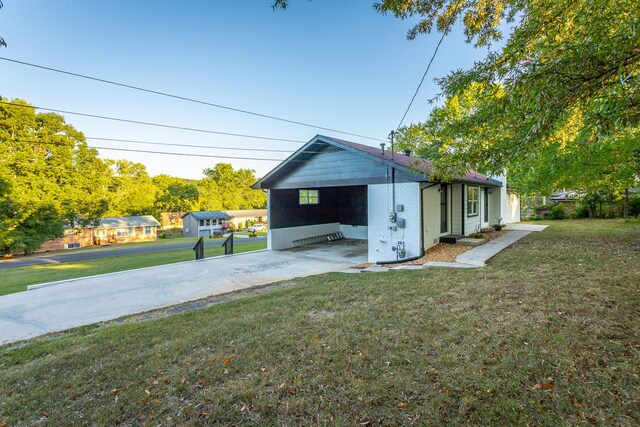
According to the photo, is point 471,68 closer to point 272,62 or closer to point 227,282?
point 227,282

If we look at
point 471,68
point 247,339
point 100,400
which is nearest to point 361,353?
point 247,339

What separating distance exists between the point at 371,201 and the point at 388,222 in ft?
3.20

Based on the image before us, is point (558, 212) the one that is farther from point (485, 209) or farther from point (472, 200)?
point (472, 200)

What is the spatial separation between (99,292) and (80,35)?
7.92 m

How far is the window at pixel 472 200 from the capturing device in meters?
13.0

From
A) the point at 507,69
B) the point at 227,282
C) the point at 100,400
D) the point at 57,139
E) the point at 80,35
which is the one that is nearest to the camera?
the point at 100,400

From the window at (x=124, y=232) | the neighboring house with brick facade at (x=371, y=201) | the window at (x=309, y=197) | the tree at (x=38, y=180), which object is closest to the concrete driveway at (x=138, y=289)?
the neighboring house with brick facade at (x=371, y=201)

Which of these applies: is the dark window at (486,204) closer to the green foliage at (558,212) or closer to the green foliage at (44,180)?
the green foliage at (558,212)

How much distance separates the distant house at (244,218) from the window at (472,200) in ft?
128

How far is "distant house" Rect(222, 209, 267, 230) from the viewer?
47.2m

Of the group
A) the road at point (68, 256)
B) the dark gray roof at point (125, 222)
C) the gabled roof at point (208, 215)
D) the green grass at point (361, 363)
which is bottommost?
the road at point (68, 256)

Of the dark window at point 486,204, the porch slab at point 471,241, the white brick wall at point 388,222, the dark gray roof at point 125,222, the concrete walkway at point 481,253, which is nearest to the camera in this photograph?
the concrete walkway at point 481,253

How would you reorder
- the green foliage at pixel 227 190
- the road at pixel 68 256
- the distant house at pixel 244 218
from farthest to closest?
the green foliage at pixel 227 190
the distant house at pixel 244 218
the road at pixel 68 256

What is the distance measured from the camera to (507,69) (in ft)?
11.5
